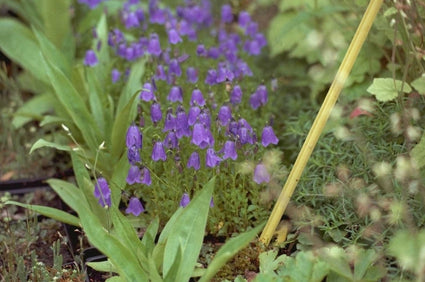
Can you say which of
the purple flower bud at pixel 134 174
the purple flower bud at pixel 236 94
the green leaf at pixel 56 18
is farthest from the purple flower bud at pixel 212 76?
the green leaf at pixel 56 18

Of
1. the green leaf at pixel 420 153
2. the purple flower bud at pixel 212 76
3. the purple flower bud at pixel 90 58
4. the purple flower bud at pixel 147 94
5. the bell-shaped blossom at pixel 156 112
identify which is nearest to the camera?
the green leaf at pixel 420 153

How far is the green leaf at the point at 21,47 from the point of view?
399 cm

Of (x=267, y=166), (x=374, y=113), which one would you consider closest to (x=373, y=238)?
(x=267, y=166)

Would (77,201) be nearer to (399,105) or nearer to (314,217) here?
(314,217)

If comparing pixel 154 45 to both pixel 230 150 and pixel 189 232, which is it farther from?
pixel 189 232

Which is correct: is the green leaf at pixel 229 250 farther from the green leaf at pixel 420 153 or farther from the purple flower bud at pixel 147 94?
the purple flower bud at pixel 147 94

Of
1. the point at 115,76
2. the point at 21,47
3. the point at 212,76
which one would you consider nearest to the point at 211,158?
the point at 212,76

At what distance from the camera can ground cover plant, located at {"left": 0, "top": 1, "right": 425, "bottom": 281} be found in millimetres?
2469

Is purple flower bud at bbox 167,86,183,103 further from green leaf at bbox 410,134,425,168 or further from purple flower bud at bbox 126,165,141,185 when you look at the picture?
green leaf at bbox 410,134,425,168

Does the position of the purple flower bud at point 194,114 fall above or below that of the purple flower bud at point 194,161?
above

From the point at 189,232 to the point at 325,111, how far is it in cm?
68

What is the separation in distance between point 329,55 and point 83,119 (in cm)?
123

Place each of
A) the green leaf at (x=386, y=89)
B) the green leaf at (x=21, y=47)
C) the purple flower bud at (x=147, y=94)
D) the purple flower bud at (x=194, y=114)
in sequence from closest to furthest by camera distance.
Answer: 1. the green leaf at (x=386, y=89)
2. the purple flower bud at (x=194, y=114)
3. the purple flower bud at (x=147, y=94)
4. the green leaf at (x=21, y=47)

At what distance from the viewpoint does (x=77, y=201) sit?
3.09 meters
